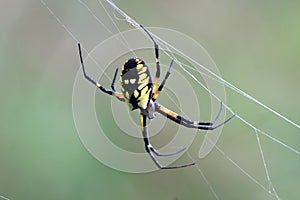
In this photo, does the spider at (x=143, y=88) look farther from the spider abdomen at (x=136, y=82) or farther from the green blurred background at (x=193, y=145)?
the green blurred background at (x=193, y=145)

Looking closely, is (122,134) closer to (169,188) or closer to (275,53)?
(169,188)

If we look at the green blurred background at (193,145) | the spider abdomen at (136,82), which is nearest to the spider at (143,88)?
the spider abdomen at (136,82)

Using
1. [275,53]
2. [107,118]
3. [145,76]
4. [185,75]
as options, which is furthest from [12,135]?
[275,53]

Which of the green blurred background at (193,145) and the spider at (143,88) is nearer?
the spider at (143,88)

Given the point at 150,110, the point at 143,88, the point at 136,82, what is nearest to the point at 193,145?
the point at 150,110

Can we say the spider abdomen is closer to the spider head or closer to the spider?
the spider
